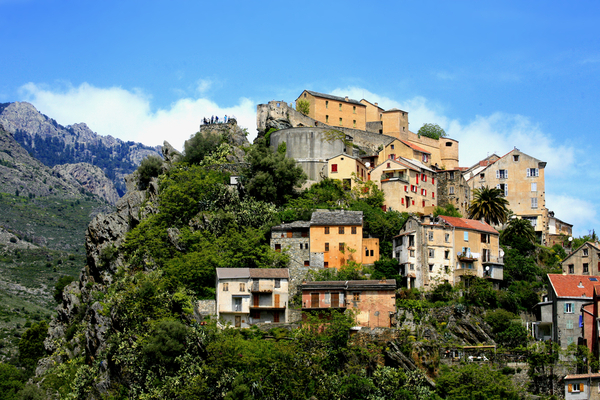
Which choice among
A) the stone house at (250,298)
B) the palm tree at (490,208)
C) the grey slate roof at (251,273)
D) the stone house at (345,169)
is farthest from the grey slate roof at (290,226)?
the palm tree at (490,208)

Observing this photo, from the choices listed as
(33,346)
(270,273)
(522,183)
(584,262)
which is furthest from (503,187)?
(33,346)

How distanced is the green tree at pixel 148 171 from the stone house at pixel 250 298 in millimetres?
28519

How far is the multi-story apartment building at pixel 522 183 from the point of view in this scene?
81.8m

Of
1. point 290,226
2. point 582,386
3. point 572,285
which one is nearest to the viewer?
point 582,386

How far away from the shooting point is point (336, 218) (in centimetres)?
6781

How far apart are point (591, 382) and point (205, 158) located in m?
49.5

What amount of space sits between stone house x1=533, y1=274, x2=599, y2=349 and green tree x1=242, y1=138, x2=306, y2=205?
30164 mm

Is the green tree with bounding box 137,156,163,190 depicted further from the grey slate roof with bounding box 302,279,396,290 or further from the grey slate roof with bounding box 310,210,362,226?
the grey slate roof with bounding box 302,279,396,290

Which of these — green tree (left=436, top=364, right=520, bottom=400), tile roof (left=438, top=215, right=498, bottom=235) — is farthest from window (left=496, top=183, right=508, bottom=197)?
green tree (left=436, top=364, right=520, bottom=400)

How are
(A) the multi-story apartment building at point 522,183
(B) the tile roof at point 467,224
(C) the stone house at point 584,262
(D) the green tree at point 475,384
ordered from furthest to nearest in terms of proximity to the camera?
(A) the multi-story apartment building at point 522,183 < (B) the tile roof at point 467,224 < (C) the stone house at point 584,262 < (D) the green tree at point 475,384

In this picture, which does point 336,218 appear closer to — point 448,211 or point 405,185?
point 405,185

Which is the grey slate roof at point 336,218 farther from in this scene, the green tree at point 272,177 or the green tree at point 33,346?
the green tree at point 33,346

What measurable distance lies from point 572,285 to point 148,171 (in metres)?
52.4

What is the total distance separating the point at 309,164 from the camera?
81562 millimetres
